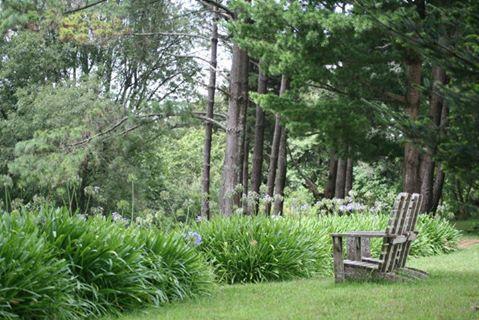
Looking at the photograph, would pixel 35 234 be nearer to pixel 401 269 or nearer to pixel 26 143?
pixel 401 269

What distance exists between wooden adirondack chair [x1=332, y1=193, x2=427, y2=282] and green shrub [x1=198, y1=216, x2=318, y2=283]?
0.99 m

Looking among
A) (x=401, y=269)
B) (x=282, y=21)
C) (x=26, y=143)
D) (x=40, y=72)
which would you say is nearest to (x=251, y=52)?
(x=282, y=21)

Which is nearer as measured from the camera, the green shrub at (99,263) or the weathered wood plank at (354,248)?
the green shrub at (99,263)

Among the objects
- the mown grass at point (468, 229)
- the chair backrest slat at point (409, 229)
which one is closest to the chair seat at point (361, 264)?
the chair backrest slat at point (409, 229)

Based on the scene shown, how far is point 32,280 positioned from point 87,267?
2.70ft

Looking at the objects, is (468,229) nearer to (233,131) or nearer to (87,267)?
(233,131)

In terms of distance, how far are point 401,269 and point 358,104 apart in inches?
273

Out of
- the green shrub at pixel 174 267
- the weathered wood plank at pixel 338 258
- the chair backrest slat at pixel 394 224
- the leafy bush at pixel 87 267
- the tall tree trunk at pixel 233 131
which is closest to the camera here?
the leafy bush at pixel 87 267

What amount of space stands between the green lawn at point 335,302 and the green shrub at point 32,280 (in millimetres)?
590

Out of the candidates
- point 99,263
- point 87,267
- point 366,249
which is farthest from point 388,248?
point 87,267

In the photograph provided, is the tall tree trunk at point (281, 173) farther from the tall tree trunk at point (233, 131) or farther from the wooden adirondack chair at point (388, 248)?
the wooden adirondack chair at point (388, 248)

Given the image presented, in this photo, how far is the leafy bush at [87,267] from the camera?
559cm

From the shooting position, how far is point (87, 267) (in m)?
6.41

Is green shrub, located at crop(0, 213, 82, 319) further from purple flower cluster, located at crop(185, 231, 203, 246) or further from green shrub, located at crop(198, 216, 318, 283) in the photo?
green shrub, located at crop(198, 216, 318, 283)
